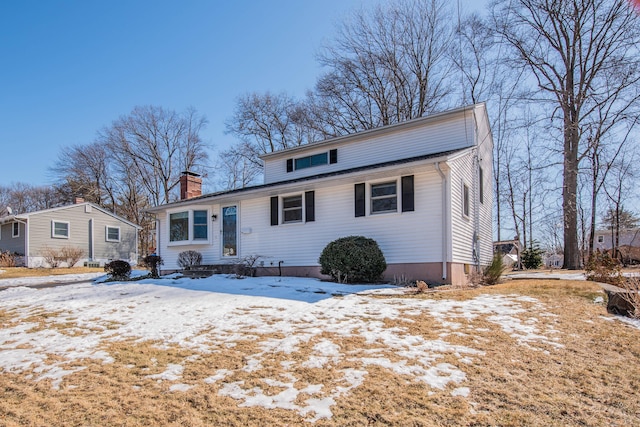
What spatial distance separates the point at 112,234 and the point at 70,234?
2906 mm

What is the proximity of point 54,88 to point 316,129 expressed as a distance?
16.0 meters

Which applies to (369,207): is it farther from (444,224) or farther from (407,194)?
(444,224)

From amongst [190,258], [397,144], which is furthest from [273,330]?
[397,144]

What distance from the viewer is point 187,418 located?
2.93 meters

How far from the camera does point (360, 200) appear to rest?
11289mm

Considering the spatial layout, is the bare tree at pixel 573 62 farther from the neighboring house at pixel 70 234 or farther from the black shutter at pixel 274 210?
the neighboring house at pixel 70 234

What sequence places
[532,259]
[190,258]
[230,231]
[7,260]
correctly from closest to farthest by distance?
[230,231], [190,258], [7,260], [532,259]

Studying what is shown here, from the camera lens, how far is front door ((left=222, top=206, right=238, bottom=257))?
13906 mm

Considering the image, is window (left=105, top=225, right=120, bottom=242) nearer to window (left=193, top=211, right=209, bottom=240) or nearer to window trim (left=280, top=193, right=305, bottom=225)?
window (left=193, top=211, right=209, bottom=240)

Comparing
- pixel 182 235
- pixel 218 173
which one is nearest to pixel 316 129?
pixel 218 173

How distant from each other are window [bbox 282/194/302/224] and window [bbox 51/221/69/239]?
739 inches

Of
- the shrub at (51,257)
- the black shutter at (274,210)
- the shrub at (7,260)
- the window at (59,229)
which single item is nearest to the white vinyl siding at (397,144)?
the black shutter at (274,210)

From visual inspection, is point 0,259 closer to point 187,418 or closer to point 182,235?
point 182,235

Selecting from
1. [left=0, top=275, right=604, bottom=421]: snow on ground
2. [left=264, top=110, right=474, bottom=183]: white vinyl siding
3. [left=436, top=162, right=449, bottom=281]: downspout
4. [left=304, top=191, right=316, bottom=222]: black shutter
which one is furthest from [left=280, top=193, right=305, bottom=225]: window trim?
[left=436, top=162, right=449, bottom=281]: downspout
